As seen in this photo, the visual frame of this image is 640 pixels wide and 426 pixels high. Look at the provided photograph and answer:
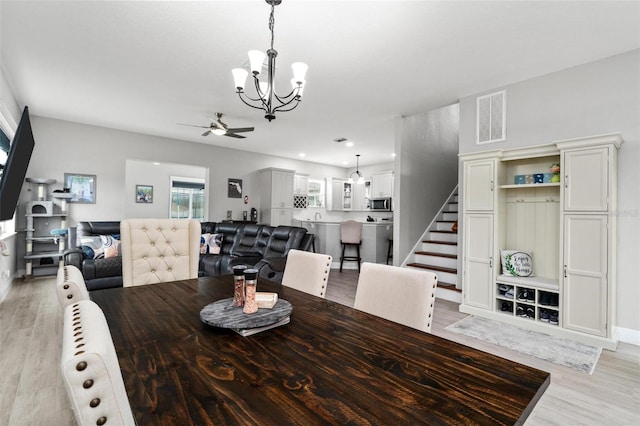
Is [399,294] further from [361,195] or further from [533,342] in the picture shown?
[361,195]

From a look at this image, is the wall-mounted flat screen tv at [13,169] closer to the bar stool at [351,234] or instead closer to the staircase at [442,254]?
the staircase at [442,254]

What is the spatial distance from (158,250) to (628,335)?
416cm

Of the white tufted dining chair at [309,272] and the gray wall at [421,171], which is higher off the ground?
the gray wall at [421,171]

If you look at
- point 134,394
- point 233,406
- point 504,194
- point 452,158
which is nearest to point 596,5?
point 504,194

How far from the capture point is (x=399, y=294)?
4.84ft

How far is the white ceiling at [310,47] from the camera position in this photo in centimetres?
239

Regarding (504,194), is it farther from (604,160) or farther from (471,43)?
(471,43)

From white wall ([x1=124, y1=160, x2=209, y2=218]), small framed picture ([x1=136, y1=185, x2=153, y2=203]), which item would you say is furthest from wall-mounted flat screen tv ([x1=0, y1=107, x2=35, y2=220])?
small framed picture ([x1=136, y1=185, x2=153, y2=203])

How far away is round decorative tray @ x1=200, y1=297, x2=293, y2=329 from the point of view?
1131 millimetres

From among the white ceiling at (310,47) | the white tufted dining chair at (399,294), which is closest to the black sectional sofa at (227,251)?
the white ceiling at (310,47)

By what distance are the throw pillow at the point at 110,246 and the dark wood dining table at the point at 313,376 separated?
3.53 meters

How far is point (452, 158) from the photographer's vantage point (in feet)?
20.5

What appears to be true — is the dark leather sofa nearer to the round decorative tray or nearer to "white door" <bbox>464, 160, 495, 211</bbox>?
the round decorative tray

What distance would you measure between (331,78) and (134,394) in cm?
350
